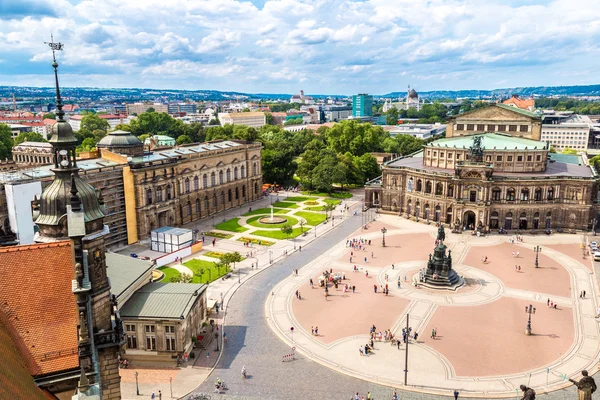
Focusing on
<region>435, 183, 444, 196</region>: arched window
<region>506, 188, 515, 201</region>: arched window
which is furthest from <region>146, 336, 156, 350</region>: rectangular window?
<region>506, 188, 515, 201</region>: arched window

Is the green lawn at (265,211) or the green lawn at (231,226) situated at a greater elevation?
the green lawn at (265,211)

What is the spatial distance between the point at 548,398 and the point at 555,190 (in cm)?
5947

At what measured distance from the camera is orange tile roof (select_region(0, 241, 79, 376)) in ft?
73.1

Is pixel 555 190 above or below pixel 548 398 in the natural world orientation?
above

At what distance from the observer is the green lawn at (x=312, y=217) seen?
94.0 metres

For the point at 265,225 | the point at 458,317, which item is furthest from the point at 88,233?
the point at 265,225

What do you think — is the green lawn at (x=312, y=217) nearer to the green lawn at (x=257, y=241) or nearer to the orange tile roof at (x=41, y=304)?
the green lawn at (x=257, y=241)

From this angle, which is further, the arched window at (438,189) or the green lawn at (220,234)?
the arched window at (438,189)

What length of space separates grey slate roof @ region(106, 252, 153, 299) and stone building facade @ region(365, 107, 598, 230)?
5884cm

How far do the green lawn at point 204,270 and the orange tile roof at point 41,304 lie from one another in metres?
37.4

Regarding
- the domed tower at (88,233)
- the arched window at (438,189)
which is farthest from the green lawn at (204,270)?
the arched window at (438,189)

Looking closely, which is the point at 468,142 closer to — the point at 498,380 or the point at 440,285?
the point at 440,285

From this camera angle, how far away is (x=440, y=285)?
60.8m

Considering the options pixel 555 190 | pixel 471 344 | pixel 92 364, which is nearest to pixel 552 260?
pixel 555 190
